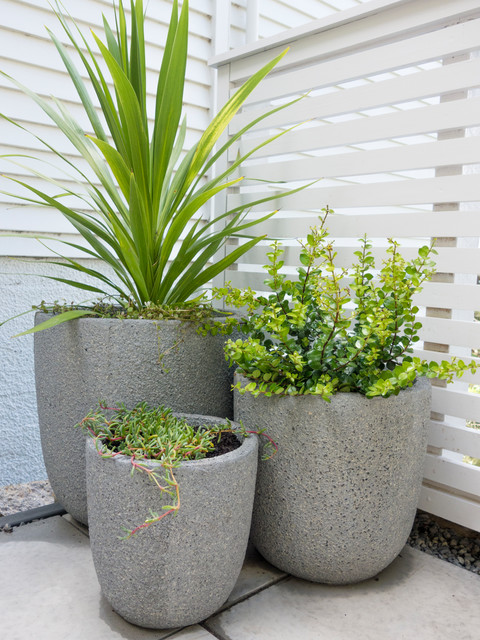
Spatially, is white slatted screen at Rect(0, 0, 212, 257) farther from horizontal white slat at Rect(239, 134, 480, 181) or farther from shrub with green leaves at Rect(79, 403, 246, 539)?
shrub with green leaves at Rect(79, 403, 246, 539)

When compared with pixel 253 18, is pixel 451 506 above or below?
below

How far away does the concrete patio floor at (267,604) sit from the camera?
1.24 meters

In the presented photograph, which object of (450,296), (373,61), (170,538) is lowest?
(170,538)

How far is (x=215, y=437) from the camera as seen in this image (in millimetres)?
1399

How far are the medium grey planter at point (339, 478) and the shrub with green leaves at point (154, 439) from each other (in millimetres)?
168

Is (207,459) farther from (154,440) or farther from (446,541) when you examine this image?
(446,541)

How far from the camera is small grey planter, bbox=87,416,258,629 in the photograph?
1.15 meters

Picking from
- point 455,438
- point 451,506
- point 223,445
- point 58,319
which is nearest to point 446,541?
point 451,506

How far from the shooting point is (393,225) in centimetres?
168

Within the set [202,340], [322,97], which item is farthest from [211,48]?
[202,340]

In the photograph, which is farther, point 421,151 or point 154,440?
point 421,151

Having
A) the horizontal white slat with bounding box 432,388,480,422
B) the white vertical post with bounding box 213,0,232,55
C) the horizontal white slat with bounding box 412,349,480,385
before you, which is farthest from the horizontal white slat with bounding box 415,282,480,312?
the white vertical post with bounding box 213,0,232,55

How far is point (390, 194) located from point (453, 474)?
83 centimetres

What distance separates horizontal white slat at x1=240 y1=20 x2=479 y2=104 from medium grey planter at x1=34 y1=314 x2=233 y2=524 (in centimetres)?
90
